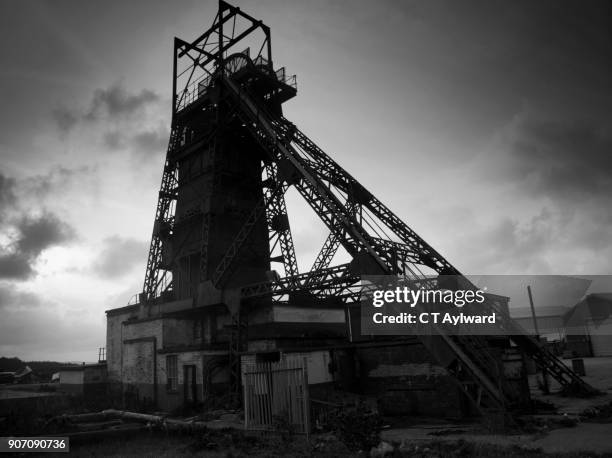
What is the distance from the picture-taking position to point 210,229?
2312cm

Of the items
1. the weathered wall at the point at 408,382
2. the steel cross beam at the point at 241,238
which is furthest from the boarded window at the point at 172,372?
the weathered wall at the point at 408,382

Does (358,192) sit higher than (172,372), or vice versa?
(358,192)

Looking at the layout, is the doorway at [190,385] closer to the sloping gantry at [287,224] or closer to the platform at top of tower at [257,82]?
the sloping gantry at [287,224]

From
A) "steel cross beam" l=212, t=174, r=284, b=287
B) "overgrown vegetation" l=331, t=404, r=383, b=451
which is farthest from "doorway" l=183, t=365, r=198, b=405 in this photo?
"overgrown vegetation" l=331, t=404, r=383, b=451

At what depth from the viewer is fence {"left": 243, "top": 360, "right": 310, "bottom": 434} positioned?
1098 centimetres

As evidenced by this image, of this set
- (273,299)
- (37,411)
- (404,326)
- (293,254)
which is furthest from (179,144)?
(404,326)

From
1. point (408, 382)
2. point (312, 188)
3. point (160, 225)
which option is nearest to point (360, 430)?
point (408, 382)

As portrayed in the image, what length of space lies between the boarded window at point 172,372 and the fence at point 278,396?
817cm

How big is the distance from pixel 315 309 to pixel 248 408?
11.1 meters

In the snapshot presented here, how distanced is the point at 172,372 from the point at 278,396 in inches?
382

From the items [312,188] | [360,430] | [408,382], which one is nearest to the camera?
[360,430]

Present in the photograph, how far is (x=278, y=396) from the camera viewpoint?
11.7 meters

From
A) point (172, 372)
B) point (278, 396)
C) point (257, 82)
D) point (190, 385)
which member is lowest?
point (190, 385)

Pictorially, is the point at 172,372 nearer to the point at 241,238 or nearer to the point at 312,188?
the point at 241,238
